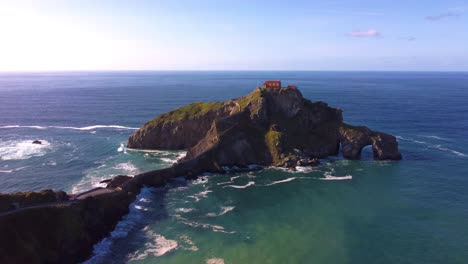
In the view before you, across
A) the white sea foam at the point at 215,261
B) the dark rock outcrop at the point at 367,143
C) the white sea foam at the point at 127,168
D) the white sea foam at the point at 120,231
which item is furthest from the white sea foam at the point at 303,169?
the white sea foam at the point at 215,261

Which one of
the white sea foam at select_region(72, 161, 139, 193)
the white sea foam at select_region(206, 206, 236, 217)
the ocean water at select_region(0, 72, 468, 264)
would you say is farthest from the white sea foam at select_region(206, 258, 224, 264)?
the white sea foam at select_region(72, 161, 139, 193)

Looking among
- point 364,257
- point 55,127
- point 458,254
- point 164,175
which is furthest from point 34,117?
point 458,254

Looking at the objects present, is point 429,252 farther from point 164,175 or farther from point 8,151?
point 8,151

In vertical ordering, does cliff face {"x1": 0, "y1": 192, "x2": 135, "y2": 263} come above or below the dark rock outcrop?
below

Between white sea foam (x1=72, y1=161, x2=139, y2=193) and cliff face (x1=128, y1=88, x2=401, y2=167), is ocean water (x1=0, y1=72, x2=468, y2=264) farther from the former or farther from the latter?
cliff face (x1=128, y1=88, x2=401, y2=167)

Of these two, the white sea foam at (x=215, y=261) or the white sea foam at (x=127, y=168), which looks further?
the white sea foam at (x=127, y=168)

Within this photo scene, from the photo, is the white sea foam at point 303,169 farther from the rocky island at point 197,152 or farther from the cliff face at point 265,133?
the cliff face at point 265,133
